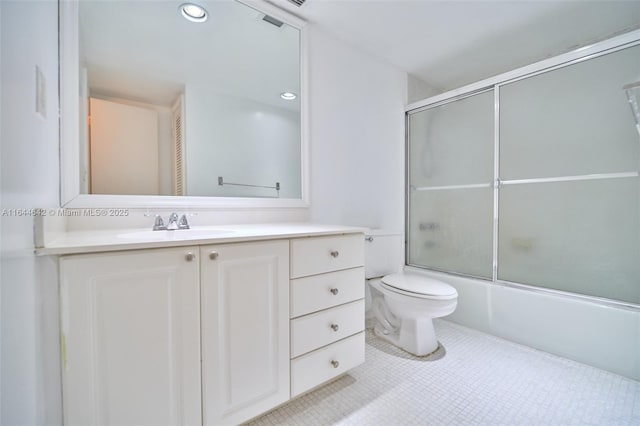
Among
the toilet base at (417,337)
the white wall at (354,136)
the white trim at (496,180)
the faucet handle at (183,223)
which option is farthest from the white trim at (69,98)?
the white trim at (496,180)

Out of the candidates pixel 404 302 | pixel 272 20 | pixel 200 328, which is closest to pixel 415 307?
pixel 404 302

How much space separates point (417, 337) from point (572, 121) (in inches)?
66.9

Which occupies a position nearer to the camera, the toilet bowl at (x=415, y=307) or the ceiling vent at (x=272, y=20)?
the toilet bowl at (x=415, y=307)

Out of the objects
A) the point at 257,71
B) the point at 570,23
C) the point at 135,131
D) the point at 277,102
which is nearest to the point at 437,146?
the point at 570,23

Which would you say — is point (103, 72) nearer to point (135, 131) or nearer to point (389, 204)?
point (135, 131)

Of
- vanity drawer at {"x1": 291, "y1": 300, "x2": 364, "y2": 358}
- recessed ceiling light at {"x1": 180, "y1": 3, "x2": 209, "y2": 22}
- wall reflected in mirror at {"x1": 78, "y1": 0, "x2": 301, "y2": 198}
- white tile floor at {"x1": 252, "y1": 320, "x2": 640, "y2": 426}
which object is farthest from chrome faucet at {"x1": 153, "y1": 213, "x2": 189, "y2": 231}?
recessed ceiling light at {"x1": 180, "y1": 3, "x2": 209, "y2": 22}

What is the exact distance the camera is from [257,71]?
1.57 metres

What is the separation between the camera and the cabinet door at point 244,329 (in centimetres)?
88

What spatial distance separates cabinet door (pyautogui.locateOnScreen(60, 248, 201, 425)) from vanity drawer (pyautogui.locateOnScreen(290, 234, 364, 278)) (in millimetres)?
387

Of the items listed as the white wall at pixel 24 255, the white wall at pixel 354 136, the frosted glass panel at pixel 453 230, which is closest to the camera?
the white wall at pixel 24 255

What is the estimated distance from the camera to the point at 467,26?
5.95 feet

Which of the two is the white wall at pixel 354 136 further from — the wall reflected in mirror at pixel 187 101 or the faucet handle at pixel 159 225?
the faucet handle at pixel 159 225

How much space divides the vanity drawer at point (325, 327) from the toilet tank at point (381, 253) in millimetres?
611

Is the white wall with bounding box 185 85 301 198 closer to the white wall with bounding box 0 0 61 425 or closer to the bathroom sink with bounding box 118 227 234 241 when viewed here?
the bathroom sink with bounding box 118 227 234 241
